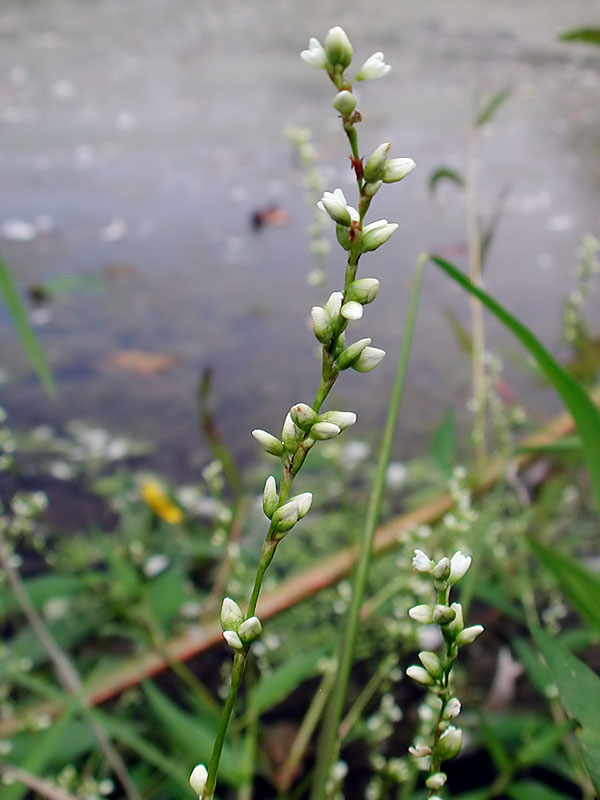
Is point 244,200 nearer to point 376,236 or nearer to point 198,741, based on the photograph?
point 198,741

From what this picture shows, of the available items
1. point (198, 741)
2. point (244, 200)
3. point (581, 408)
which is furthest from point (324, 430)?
point (244, 200)

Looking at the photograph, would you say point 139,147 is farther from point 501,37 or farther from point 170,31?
point 501,37

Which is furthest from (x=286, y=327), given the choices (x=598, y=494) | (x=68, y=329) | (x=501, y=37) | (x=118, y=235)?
(x=501, y=37)

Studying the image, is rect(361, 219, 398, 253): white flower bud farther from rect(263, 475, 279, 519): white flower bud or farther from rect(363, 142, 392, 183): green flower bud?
rect(263, 475, 279, 519): white flower bud

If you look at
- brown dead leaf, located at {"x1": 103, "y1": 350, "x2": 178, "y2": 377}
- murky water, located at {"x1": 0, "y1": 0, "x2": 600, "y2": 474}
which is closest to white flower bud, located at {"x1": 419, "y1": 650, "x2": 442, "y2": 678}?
murky water, located at {"x1": 0, "y1": 0, "x2": 600, "y2": 474}

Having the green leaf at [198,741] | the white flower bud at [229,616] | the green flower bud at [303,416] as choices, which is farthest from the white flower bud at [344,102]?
the green leaf at [198,741]

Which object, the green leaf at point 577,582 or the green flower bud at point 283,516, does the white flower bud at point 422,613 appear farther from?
the green leaf at point 577,582
